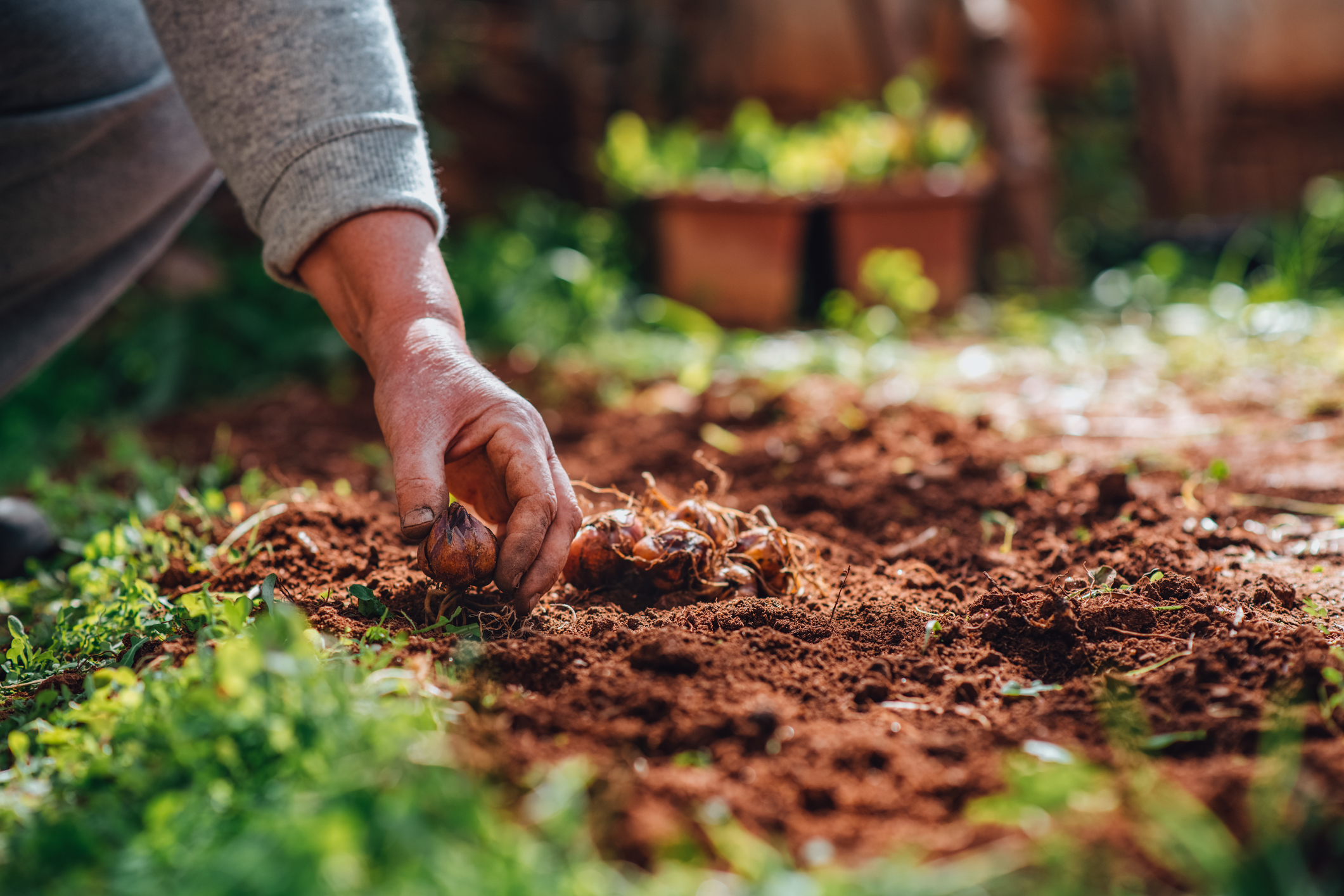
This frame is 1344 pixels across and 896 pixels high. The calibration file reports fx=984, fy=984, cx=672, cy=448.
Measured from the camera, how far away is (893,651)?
1390mm

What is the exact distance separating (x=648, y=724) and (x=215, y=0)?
138 cm

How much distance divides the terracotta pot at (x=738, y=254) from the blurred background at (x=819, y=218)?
0.05ft

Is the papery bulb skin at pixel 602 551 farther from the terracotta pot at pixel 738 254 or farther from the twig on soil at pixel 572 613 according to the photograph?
the terracotta pot at pixel 738 254

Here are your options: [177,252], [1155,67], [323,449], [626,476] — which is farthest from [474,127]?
[1155,67]

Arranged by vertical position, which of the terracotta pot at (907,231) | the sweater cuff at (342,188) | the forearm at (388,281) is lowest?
the terracotta pot at (907,231)

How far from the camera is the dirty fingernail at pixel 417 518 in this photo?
1389 mm

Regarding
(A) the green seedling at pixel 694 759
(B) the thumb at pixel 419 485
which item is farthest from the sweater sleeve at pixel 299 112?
(A) the green seedling at pixel 694 759

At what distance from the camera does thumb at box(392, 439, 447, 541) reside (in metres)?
1.39

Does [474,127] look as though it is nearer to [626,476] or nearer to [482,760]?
[626,476]

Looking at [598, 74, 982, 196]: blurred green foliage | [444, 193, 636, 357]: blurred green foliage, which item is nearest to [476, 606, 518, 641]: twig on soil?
[444, 193, 636, 357]: blurred green foliage

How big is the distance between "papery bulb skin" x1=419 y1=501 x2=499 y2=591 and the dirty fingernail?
21mm

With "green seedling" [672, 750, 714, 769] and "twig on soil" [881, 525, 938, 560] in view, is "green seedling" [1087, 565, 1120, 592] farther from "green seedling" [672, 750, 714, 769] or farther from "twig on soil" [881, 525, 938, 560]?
"green seedling" [672, 750, 714, 769]

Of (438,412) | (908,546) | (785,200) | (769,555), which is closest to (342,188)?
(438,412)

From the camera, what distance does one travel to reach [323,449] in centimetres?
292
